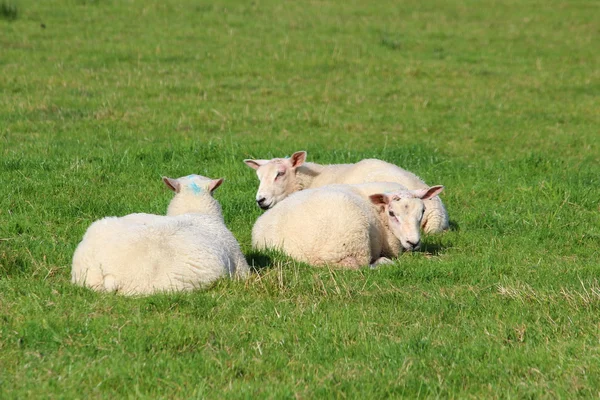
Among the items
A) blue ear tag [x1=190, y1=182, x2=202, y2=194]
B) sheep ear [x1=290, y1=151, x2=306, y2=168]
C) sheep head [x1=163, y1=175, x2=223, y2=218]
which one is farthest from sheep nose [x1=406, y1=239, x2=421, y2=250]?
sheep ear [x1=290, y1=151, x2=306, y2=168]

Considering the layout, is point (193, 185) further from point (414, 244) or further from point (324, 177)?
point (324, 177)

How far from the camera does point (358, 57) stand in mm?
18953

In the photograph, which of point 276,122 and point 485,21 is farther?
point 485,21

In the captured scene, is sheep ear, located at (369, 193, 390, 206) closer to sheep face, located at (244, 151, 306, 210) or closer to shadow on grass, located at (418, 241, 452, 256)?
shadow on grass, located at (418, 241, 452, 256)

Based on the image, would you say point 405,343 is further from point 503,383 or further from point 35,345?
point 35,345

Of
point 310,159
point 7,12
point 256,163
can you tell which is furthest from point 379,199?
point 7,12

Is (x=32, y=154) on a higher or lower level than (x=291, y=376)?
lower

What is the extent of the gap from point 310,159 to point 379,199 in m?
3.75

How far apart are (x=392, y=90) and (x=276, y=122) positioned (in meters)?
3.39

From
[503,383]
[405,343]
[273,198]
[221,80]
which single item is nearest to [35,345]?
[405,343]

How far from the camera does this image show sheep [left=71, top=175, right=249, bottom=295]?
601cm

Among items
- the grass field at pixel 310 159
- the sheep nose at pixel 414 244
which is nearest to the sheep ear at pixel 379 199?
the sheep nose at pixel 414 244

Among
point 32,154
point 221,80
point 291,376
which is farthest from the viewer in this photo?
point 221,80

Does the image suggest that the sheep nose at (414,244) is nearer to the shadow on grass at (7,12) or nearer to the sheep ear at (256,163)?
the sheep ear at (256,163)
